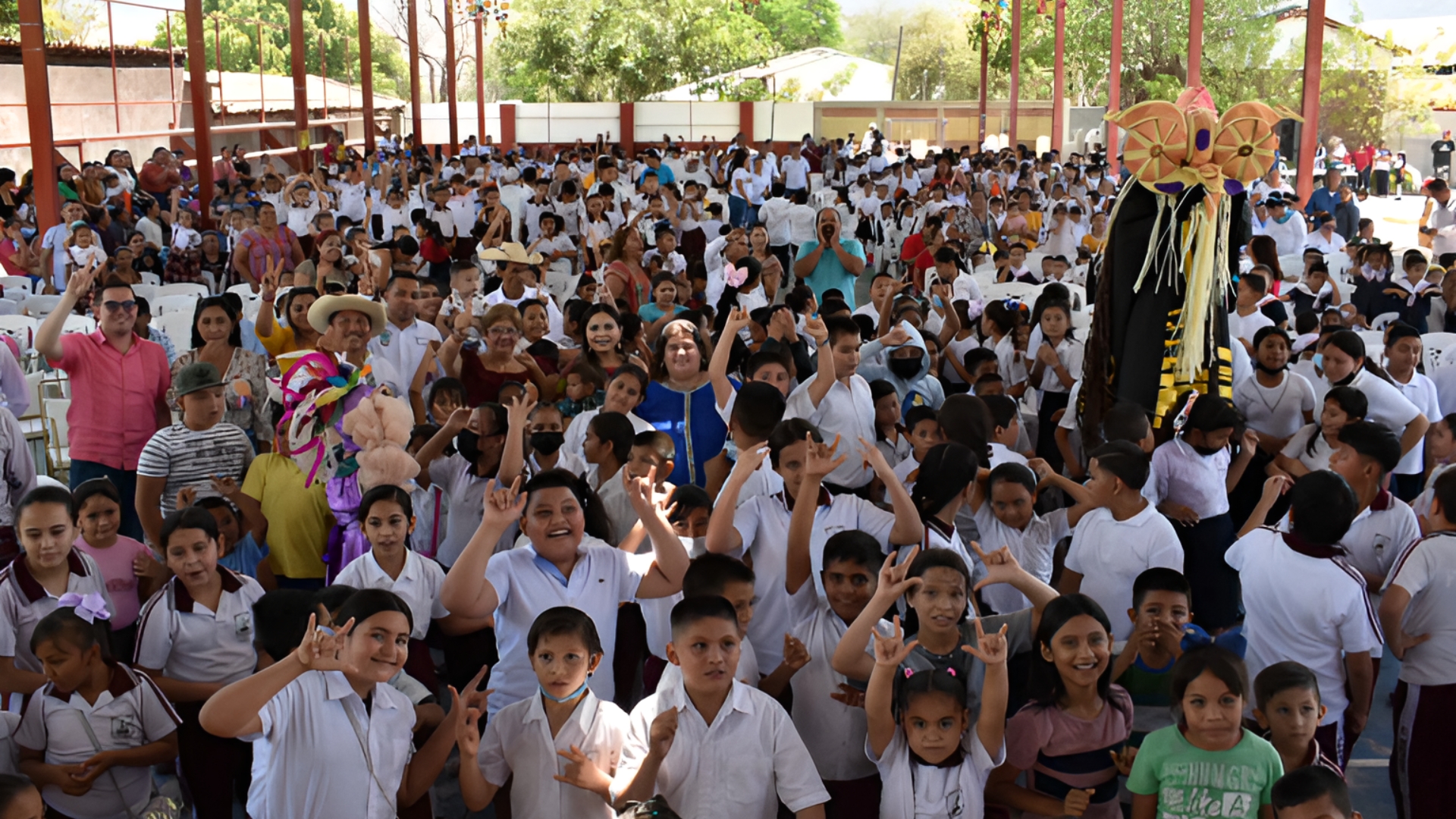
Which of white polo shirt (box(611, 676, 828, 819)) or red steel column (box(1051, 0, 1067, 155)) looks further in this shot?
red steel column (box(1051, 0, 1067, 155))

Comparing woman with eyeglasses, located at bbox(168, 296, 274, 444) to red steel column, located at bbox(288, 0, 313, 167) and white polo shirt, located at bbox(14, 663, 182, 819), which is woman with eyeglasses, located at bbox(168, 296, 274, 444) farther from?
red steel column, located at bbox(288, 0, 313, 167)

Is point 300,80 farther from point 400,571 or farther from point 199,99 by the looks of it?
point 400,571

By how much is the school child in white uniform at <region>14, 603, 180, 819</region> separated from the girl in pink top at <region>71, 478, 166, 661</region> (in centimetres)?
51

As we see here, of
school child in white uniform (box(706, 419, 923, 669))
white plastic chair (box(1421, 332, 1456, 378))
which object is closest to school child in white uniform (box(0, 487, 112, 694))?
school child in white uniform (box(706, 419, 923, 669))

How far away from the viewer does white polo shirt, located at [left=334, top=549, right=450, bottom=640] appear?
4.08m

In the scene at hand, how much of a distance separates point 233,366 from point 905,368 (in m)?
3.06

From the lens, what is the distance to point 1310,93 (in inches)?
580

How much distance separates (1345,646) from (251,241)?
790 centimetres

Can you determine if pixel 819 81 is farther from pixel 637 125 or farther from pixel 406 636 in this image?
pixel 406 636

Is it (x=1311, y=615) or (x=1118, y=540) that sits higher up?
(x=1118, y=540)

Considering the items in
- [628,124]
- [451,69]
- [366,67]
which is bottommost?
[628,124]

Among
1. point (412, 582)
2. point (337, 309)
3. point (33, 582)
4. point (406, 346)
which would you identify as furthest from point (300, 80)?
point (412, 582)

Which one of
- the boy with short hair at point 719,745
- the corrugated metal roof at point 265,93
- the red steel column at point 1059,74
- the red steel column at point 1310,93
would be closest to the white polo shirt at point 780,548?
the boy with short hair at point 719,745

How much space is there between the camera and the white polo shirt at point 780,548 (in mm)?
4246
